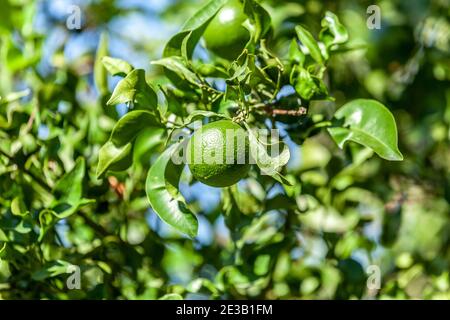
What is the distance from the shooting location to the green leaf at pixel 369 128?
1235 millimetres

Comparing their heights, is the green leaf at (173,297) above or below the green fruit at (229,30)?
below

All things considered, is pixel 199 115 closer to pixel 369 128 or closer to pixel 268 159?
pixel 268 159

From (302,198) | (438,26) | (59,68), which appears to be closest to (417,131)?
(438,26)

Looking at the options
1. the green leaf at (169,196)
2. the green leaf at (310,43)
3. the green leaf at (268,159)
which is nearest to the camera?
the green leaf at (268,159)

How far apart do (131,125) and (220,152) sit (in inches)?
7.5

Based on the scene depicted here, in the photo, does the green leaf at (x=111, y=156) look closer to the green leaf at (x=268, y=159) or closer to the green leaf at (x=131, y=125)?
the green leaf at (x=131, y=125)

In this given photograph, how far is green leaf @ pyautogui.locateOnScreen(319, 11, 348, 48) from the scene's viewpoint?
1353 millimetres

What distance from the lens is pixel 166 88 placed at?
133 cm

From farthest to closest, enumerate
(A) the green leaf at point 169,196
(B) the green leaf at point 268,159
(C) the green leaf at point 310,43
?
(C) the green leaf at point 310,43 < (A) the green leaf at point 169,196 < (B) the green leaf at point 268,159

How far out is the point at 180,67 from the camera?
1.28 m

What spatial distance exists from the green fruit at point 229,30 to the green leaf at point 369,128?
0.22 meters

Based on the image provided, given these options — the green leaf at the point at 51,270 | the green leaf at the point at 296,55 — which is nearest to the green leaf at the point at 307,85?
the green leaf at the point at 296,55

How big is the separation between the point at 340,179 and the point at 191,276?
1.41ft
